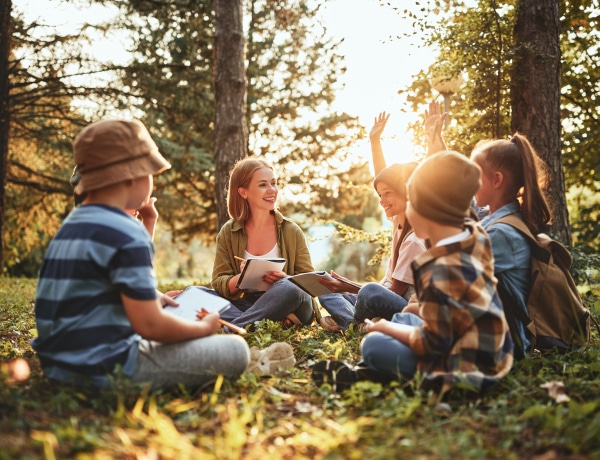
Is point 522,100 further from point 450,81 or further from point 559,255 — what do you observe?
point 559,255

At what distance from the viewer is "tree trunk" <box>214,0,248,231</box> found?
7.80 metres

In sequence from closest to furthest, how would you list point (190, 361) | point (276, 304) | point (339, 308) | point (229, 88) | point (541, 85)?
point (190, 361) < point (276, 304) < point (339, 308) < point (541, 85) < point (229, 88)

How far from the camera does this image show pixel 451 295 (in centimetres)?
246

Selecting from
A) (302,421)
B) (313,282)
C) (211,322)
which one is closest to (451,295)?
(302,421)

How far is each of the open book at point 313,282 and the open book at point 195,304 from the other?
123cm

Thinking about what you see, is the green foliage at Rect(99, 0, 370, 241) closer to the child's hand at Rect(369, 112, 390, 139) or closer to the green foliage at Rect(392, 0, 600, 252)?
the green foliage at Rect(392, 0, 600, 252)

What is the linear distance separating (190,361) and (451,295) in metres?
1.21

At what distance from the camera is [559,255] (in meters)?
3.26

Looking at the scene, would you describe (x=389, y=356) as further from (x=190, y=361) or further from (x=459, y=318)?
(x=190, y=361)

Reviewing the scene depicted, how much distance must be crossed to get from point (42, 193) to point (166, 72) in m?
4.04

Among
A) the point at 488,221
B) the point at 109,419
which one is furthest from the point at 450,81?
the point at 109,419

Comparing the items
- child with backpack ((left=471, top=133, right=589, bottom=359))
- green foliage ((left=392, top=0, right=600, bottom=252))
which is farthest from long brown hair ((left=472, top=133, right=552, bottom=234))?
green foliage ((left=392, top=0, right=600, bottom=252))

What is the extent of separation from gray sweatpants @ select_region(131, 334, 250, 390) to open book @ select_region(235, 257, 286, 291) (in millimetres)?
1519

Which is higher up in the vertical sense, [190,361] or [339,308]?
[190,361]
